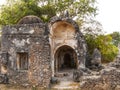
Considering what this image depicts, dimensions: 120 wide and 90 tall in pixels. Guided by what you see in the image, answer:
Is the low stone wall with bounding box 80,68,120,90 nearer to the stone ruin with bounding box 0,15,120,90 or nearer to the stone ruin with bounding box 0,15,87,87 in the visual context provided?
the stone ruin with bounding box 0,15,120,90

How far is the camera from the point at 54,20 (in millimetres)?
17875

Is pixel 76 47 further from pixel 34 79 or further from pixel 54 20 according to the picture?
pixel 34 79

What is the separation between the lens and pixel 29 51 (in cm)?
1588

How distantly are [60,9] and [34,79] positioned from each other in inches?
468

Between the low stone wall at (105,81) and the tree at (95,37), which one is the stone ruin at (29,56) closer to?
the low stone wall at (105,81)

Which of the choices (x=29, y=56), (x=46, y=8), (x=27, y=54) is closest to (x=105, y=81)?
(x=29, y=56)

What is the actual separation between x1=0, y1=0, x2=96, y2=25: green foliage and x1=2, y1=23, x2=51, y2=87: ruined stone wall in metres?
8.80

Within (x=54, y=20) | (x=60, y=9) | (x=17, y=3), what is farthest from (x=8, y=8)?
(x=54, y=20)

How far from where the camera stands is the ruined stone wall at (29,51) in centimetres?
1562

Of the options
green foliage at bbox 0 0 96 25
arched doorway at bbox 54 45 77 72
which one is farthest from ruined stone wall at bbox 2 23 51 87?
green foliage at bbox 0 0 96 25

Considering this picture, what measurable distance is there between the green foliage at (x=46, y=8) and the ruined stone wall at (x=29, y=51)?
8797mm

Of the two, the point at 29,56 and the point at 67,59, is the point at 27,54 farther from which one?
the point at 67,59

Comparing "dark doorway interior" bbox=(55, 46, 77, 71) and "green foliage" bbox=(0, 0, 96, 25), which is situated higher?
"green foliage" bbox=(0, 0, 96, 25)

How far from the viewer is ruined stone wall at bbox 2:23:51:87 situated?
15.6m
